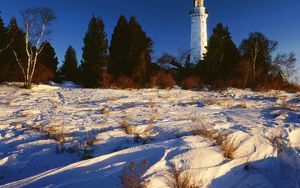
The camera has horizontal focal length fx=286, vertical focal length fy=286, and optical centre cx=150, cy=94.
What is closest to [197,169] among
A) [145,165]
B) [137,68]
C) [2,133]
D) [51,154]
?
[145,165]

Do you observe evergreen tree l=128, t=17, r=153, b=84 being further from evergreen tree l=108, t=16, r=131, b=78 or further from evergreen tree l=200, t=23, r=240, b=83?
evergreen tree l=200, t=23, r=240, b=83

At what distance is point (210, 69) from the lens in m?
33.1

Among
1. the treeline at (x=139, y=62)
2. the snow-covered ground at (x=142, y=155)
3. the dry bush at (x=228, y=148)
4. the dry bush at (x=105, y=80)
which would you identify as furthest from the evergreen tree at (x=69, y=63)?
the dry bush at (x=228, y=148)

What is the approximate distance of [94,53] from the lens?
27172 millimetres

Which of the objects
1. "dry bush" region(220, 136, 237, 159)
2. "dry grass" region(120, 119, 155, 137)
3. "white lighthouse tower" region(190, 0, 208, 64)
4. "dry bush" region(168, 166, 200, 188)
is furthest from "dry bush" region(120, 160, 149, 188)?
"white lighthouse tower" region(190, 0, 208, 64)

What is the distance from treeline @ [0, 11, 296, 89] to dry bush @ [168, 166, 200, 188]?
20637mm

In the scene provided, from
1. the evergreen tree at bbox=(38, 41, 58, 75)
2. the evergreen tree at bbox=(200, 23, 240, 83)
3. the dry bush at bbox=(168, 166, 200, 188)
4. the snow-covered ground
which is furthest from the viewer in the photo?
the evergreen tree at bbox=(200, 23, 240, 83)

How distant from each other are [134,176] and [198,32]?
42269 millimetres

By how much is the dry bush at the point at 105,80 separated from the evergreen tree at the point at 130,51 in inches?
76.0

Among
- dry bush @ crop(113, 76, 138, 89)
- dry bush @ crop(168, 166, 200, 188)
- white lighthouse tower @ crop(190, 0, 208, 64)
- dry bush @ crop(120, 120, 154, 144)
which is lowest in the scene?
dry bush @ crop(168, 166, 200, 188)

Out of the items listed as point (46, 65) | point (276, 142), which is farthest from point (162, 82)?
point (276, 142)

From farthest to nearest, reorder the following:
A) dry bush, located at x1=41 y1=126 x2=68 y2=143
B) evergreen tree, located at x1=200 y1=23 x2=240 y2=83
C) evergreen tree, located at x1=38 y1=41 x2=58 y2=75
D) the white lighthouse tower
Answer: the white lighthouse tower
evergreen tree, located at x1=200 y1=23 x2=240 y2=83
evergreen tree, located at x1=38 y1=41 x2=58 y2=75
dry bush, located at x1=41 y1=126 x2=68 y2=143

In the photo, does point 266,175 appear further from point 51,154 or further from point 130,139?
point 51,154

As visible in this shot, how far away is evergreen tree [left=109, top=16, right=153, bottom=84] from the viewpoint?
90.0ft
